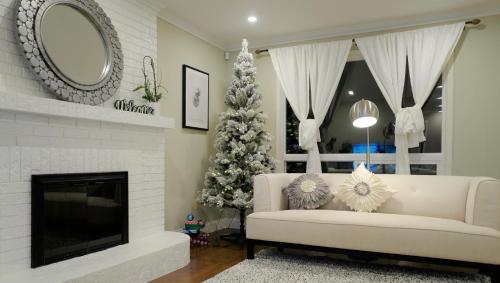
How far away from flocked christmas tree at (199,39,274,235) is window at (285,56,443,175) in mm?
678

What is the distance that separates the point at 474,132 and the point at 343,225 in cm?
213

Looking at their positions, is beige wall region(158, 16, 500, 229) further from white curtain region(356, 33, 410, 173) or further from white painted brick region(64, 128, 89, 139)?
white painted brick region(64, 128, 89, 139)

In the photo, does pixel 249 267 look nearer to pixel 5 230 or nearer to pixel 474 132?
pixel 5 230

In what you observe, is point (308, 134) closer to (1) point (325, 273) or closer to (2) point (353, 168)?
(2) point (353, 168)

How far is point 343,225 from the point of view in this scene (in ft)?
9.95

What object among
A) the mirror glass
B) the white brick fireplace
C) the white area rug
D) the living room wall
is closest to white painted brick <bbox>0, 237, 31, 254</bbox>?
the white brick fireplace

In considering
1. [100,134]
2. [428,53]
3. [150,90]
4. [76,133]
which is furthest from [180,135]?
[428,53]

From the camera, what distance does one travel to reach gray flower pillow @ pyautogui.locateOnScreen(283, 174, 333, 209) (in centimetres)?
356

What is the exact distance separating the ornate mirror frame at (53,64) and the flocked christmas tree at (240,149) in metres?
1.51

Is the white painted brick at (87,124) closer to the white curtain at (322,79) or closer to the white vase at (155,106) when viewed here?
the white vase at (155,106)

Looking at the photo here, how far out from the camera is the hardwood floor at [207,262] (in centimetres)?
297

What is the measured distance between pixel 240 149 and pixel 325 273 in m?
1.73

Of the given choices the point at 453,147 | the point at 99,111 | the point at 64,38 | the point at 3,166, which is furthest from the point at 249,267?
the point at 453,147

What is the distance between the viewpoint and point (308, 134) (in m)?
4.65
